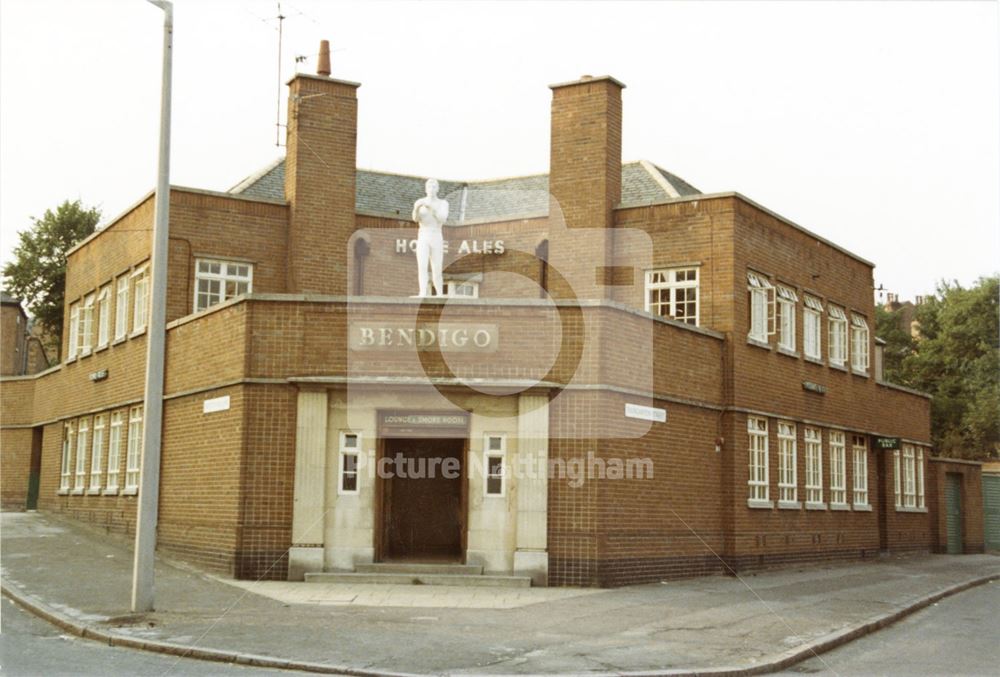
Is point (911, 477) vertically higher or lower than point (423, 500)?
higher

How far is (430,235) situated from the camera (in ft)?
69.2

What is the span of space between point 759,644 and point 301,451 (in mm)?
9024

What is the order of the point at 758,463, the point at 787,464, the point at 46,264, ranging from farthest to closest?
the point at 46,264 < the point at 787,464 < the point at 758,463

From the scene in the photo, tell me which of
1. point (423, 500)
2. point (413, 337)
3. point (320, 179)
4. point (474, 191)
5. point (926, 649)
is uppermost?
point (474, 191)

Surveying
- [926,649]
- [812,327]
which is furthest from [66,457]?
[926,649]

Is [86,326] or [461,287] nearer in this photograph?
[461,287]

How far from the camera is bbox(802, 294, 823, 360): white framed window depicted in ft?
92.5

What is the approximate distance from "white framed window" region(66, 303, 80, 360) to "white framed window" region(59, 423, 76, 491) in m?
2.01

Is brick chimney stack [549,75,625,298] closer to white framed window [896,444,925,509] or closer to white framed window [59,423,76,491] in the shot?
white framed window [896,444,925,509]

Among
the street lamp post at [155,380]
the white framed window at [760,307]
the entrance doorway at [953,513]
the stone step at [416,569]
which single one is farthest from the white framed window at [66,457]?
the entrance doorway at [953,513]

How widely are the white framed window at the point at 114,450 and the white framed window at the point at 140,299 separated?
7.28 feet

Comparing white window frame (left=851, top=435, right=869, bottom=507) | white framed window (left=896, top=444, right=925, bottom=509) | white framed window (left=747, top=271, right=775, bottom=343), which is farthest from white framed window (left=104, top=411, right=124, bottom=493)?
white framed window (left=896, top=444, right=925, bottom=509)

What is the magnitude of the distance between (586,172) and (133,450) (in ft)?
39.3

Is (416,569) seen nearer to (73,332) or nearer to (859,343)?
(859,343)
